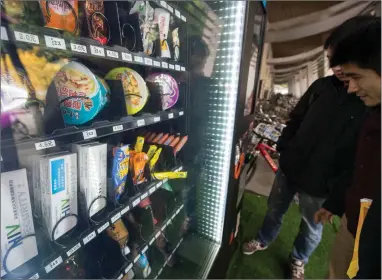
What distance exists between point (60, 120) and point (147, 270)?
3.64 ft

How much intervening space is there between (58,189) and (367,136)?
1.23m

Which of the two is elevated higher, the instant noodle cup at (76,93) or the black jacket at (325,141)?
the instant noodle cup at (76,93)

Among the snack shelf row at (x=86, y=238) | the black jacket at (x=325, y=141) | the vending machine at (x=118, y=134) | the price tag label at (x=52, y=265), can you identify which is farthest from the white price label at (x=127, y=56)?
the black jacket at (x=325, y=141)

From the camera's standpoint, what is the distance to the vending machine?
569 millimetres

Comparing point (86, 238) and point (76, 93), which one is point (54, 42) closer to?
point (76, 93)

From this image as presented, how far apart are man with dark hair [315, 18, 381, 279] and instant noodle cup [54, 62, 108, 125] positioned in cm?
103

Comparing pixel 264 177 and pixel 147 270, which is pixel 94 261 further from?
pixel 264 177

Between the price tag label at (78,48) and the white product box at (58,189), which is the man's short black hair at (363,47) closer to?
the price tag label at (78,48)

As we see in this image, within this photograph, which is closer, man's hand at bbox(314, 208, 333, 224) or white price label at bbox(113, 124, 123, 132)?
white price label at bbox(113, 124, 123, 132)

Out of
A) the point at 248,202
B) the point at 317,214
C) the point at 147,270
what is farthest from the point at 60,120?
the point at 248,202

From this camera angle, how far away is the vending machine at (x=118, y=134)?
57cm

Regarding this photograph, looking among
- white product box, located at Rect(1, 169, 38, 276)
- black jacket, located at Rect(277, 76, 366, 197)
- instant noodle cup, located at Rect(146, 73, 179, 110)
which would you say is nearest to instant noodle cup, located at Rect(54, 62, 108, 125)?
white product box, located at Rect(1, 169, 38, 276)

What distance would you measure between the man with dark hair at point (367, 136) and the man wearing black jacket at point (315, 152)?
0.20 meters

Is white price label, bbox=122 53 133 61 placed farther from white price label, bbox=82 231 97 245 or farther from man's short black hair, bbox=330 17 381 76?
man's short black hair, bbox=330 17 381 76
